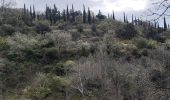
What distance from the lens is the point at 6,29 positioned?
70.8 metres

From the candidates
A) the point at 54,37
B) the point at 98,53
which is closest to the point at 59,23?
the point at 54,37

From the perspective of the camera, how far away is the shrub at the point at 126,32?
78.9 meters

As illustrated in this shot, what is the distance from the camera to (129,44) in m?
70.9

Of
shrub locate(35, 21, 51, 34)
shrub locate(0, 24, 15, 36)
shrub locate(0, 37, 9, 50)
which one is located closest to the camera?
shrub locate(0, 37, 9, 50)

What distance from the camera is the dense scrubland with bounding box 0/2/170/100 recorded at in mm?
46750

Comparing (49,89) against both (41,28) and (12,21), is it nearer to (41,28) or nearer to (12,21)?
(12,21)

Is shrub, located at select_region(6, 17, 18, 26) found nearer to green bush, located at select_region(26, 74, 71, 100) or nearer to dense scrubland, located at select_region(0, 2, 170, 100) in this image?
dense scrubland, located at select_region(0, 2, 170, 100)

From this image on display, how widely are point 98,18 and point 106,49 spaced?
180 ft

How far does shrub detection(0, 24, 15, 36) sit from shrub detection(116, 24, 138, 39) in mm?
21297

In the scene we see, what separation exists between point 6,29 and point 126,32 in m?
23.7

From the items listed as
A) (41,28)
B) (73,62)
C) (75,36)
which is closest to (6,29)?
(41,28)

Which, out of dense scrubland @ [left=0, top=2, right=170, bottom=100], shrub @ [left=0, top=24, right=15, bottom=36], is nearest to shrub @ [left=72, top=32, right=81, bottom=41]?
dense scrubland @ [left=0, top=2, right=170, bottom=100]

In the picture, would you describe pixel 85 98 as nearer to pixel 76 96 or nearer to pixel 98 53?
pixel 76 96

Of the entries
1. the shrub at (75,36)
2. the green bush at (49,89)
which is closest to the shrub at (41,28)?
the shrub at (75,36)
